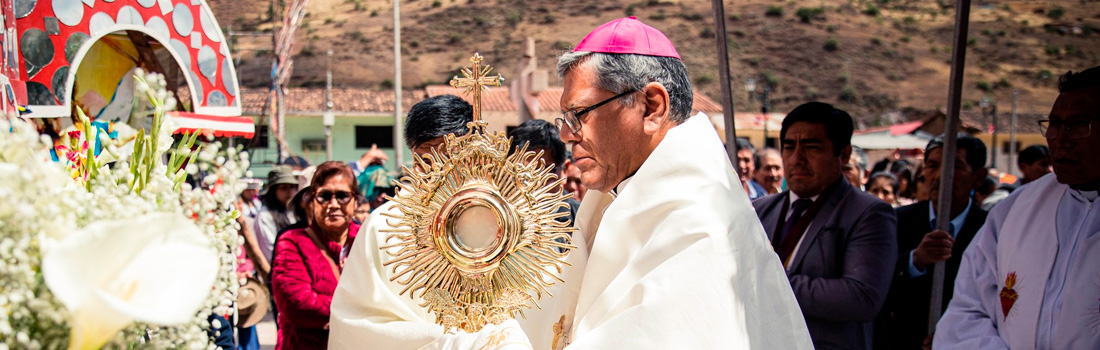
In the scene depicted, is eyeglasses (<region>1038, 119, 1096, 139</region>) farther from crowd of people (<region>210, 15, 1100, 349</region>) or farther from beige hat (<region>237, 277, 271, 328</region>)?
beige hat (<region>237, 277, 271, 328</region>)

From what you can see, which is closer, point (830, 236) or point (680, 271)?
point (680, 271)

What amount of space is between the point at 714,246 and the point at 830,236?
5.11ft

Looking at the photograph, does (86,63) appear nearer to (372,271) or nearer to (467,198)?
(372,271)

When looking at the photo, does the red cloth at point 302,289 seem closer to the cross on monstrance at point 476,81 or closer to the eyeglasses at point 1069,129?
the cross on monstrance at point 476,81

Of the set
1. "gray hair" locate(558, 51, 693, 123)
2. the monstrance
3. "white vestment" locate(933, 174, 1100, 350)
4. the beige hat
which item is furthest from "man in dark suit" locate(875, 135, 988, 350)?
the beige hat

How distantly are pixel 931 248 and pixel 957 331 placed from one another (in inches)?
25.2

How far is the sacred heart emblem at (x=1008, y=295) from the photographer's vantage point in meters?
2.88

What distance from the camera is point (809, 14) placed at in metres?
60.2

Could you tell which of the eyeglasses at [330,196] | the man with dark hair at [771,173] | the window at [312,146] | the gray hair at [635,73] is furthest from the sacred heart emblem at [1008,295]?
the window at [312,146]

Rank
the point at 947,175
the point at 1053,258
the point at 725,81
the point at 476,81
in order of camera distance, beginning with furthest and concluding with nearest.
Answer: the point at 725,81 < the point at 947,175 < the point at 1053,258 < the point at 476,81

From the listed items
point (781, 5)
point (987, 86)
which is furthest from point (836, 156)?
point (781, 5)

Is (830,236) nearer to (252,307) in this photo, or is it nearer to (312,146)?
(252,307)

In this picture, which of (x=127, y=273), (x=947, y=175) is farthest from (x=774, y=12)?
(x=127, y=273)

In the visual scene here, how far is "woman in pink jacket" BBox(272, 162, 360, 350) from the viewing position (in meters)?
3.63
